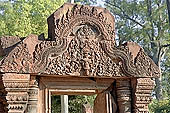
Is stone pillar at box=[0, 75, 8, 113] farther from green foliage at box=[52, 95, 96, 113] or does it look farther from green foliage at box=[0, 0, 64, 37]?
green foliage at box=[0, 0, 64, 37]

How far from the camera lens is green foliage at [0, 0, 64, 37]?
12.8 m

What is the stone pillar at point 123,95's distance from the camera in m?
4.04

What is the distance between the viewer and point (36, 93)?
372 cm

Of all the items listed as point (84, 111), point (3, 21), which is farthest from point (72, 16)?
point (3, 21)

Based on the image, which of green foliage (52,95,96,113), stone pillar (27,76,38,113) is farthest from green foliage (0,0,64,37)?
stone pillar (27,76,38,113)

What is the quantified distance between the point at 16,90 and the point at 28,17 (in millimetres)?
10109

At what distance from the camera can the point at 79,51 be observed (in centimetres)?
387

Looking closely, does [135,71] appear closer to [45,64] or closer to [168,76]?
[45,64]

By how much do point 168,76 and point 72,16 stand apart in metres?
18.6

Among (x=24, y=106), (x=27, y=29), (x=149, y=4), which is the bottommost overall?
(x=24, y=106)

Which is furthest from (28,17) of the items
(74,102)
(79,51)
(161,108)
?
(79,51)

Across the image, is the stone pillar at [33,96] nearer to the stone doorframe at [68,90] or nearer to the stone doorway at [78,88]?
the stone doorframe at [68,90]

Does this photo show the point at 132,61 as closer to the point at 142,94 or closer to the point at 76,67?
the point at 142,94

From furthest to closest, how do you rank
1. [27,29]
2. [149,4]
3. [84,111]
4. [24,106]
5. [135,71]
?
[149,4], [27,29], [84,111], [135,71], [24,106]
